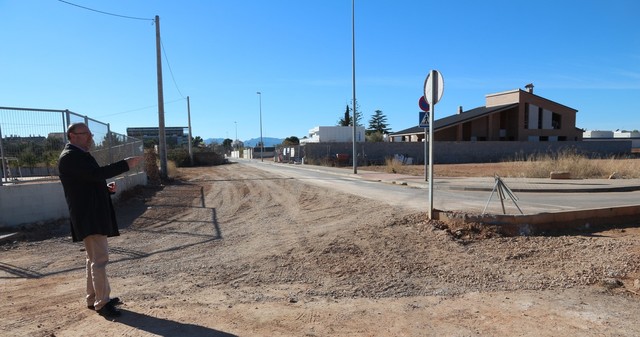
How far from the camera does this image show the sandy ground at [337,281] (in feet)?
13.3

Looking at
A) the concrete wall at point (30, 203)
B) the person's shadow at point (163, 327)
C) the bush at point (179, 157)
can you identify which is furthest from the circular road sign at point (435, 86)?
the bush at point (179, 157)

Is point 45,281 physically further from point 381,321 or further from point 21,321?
point 381,321

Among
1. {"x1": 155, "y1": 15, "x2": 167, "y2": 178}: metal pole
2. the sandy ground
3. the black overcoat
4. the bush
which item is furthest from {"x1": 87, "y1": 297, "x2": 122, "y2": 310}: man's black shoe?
the bush

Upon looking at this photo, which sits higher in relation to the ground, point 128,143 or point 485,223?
point 128,143

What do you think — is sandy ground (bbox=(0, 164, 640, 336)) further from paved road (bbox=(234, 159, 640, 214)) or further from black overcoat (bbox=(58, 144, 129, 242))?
paved road (bbox=(234, 159, 640, 214))

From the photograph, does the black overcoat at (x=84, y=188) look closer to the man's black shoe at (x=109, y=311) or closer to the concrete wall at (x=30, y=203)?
the man's black shoe at (x=109, y=311)

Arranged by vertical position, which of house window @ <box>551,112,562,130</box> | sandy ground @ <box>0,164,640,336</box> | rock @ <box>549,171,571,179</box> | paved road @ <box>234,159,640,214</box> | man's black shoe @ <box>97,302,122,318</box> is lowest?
sandy ground @ <box>0,164,640,336</box>

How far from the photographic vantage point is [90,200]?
4156 mm

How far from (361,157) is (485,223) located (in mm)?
31138

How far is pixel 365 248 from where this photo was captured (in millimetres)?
6492

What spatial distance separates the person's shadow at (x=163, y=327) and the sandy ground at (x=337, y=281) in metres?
0.02

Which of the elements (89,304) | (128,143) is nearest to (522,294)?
(89,304)

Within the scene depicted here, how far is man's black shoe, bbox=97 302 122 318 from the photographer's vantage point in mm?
4172

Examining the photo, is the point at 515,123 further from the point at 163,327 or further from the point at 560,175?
the point at 163,327
